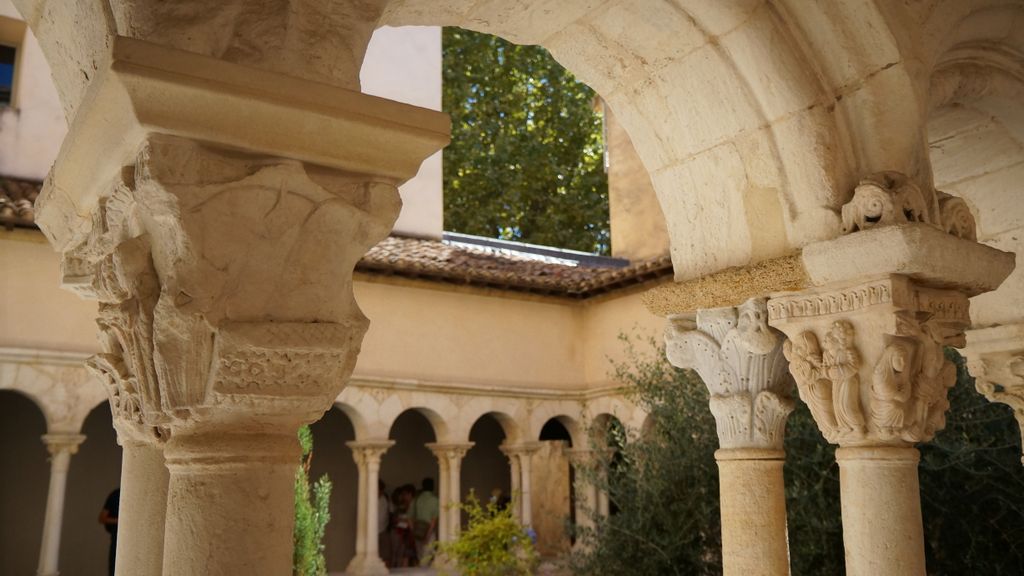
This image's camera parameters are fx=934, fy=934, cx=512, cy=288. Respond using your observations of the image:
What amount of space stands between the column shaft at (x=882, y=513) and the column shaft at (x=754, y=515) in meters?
0.34

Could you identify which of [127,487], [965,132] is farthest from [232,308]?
[965,132]

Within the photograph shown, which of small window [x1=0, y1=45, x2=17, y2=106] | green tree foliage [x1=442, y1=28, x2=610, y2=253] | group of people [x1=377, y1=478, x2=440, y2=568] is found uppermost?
green tree foliage [x1=442, y1=28, x2=610, y2=253]

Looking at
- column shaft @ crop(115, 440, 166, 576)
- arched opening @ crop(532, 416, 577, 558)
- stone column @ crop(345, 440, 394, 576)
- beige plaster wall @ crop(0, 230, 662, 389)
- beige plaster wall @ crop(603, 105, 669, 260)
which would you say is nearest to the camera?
column shaft @ crop(115, 440, 166, 576)

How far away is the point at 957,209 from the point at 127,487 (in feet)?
9.77

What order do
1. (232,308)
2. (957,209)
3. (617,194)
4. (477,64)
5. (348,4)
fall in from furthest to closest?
(477,64)
(617,194)
(957,209)
(348,4)
(232,308)

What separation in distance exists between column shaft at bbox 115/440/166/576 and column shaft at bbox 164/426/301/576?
0.60 metres

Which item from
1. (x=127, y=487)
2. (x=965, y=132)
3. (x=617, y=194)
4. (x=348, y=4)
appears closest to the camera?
(x=348, y=4)

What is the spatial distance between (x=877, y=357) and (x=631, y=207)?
1212 centimetres

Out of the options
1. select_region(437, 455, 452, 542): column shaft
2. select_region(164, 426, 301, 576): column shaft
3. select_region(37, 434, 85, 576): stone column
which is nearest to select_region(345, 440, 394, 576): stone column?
select_region(437, 455, 452, 542): column shaft

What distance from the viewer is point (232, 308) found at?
1.96 m

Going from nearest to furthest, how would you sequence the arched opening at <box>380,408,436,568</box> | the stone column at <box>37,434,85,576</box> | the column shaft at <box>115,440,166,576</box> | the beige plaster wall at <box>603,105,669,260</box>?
1. the column shaft at <box>115,440,166,576</box>
2. the stone column at <box>37,434,85,576</box>
3. the arched opening at <box>380,408,436,568</box>
4. the beige plaster wall at <box>603,105,669,260</box>

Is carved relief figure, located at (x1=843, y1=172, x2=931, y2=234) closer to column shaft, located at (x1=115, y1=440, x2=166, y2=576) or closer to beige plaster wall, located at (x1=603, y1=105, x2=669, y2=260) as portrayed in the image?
column shaft, located at (x1=115, y1=440, x2=166, y2=576)

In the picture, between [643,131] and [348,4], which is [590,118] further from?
[348,4]

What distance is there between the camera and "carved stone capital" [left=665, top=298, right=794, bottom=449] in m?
3.68
